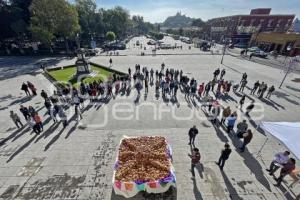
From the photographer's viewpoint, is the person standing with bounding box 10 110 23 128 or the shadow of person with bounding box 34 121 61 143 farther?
the person standing with bounding box 10 110 23 128

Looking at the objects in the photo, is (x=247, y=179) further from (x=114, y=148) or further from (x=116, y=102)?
(x=116, y=102)

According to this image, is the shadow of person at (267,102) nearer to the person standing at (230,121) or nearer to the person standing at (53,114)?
the person standing at (230,121)

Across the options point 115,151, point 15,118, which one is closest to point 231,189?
point 115,151

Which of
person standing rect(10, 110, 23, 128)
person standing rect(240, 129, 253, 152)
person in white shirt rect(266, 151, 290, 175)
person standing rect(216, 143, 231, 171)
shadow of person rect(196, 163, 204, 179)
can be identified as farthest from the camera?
person standing rect(10, 110, 23, 128)

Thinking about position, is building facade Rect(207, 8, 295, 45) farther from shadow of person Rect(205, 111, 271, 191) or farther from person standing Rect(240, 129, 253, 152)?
person standing Rect(240, 129, 253, 152)

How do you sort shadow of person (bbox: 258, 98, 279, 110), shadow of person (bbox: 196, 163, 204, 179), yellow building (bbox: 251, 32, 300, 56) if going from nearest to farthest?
shadow of person (bbox: 196, 163, 204, 179)
shadow of person (bbox: 258, 98, 279, 110)
yellow building (bbox: 251, 32, 300, 56)

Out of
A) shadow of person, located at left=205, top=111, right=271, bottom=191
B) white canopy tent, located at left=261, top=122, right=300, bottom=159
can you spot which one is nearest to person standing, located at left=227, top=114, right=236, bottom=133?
shadow of person, located at left=205, top=111, right=271, bottom=191

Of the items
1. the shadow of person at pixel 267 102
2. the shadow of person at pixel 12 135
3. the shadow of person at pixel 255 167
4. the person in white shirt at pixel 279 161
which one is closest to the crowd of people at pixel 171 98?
the person in white shirt at pixel 279 161

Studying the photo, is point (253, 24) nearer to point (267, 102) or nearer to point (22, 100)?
point (267, 102)
